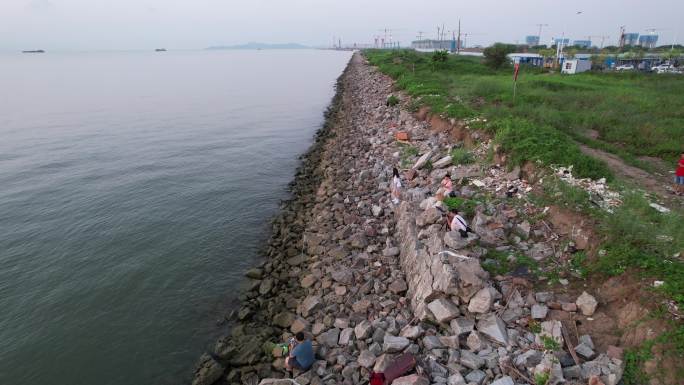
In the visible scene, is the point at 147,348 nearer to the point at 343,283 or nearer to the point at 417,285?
the point at 343,283

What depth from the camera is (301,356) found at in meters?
8.89

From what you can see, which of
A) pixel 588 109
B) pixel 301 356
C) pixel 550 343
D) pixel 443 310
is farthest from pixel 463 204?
pixel 588 109

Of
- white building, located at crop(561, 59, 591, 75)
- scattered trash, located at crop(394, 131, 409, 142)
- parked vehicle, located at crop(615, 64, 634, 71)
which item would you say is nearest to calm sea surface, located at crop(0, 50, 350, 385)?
scattered trash, located at crop(394, 131, 409, 142)

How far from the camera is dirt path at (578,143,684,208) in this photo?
1180 centimetres

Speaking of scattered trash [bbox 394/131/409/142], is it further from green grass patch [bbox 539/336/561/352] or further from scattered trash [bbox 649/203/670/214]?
green grass patch [bbox 539/336/561/352]

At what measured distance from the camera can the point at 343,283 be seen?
11891 millimetres

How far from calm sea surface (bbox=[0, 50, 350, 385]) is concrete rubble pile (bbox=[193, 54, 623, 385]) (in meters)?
1.62

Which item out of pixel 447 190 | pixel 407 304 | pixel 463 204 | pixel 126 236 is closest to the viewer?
pixel 407 304

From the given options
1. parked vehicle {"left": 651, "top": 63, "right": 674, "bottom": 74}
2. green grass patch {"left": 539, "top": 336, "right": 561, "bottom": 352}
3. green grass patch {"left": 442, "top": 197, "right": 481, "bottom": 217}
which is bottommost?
green grass patch {"left": 539, "top": 336, "right": 561, "bottom": 352}

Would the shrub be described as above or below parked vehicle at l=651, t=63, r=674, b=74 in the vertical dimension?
below

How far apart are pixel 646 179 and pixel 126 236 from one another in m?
20.4

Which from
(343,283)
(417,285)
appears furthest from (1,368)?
(417,285)

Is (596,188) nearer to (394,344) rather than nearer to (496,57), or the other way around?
(394,344)

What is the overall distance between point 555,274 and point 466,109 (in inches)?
614
